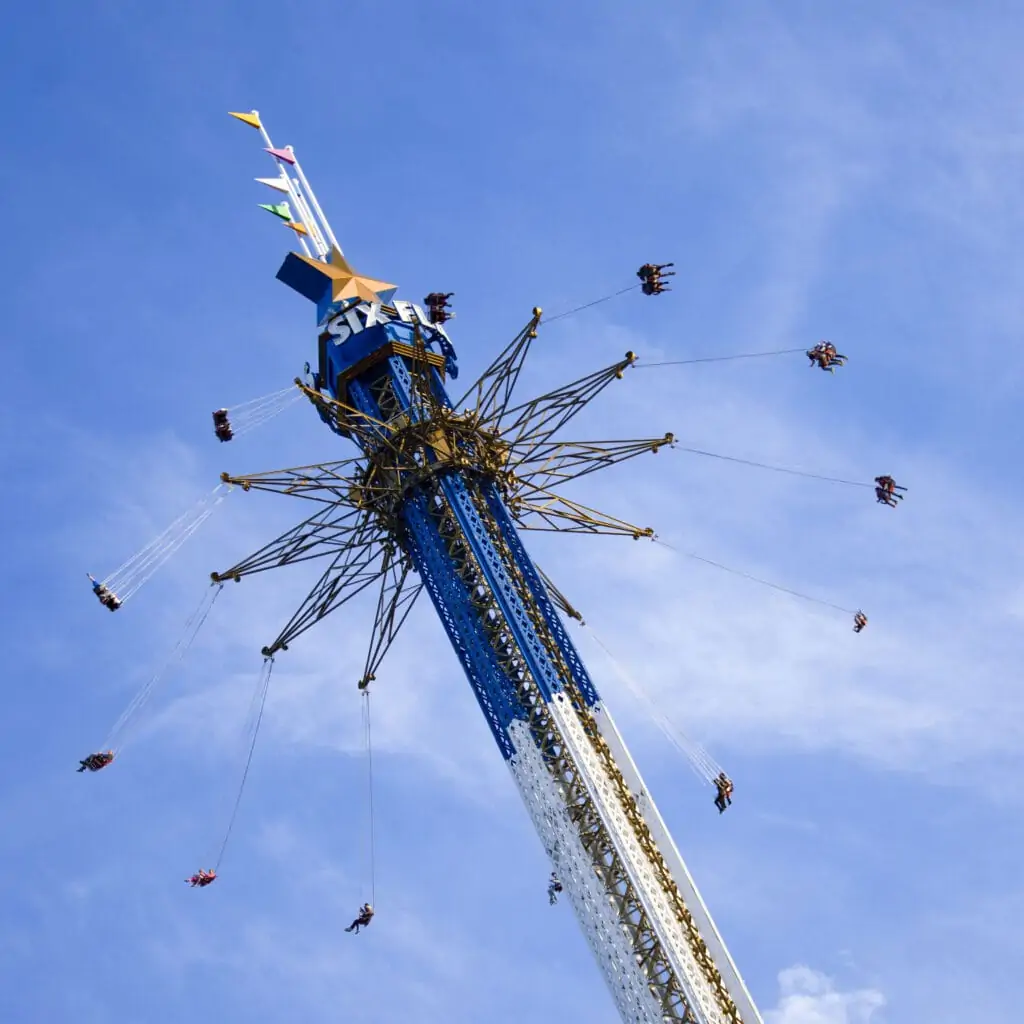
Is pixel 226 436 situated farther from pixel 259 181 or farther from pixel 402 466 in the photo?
pixel 259 181

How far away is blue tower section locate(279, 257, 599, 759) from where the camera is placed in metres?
48.1

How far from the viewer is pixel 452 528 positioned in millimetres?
50781

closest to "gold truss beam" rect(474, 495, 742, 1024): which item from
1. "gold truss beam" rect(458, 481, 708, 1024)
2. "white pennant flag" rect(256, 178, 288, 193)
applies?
"gold truss beam" rect(458, 481, 708, 1024)

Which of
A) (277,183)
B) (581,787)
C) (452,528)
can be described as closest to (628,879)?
(581,787)

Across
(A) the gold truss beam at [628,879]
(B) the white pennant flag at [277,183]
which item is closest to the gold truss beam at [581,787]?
(A) the gold truss beam at [628,879]

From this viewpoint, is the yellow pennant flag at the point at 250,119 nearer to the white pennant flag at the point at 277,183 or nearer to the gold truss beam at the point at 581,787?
the white pennant flag at the point at 277,183

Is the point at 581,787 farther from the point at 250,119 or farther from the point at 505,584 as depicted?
the point at 250,119

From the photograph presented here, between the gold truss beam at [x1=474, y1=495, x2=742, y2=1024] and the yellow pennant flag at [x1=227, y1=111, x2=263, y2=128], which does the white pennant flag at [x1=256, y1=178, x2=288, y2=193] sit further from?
the gold truss beam at [x1=474, y1=495, x2=742, y2=1024]

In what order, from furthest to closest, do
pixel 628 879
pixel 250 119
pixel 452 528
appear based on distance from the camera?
pixel 250 119 < pixel 452 528 < pixel 628 879

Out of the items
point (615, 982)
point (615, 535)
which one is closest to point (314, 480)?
point (615, 535)

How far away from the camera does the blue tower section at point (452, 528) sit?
48062 millimetres

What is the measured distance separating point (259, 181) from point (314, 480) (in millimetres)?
16714

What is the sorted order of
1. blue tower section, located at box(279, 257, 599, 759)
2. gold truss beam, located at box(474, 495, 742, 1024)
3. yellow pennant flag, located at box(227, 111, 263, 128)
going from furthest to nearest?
yellow pennant flag, located at box(227, 111, 263, 128) < blue tower section, located at box(279, 257, 599, 759) < gold truss beam, located at box(474, 495, 742, 1024)

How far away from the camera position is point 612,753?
47.8 meters
